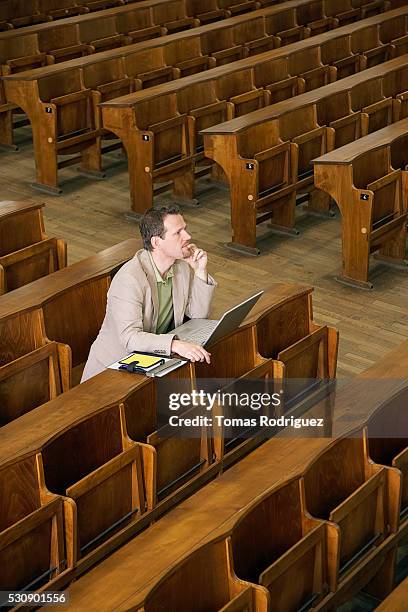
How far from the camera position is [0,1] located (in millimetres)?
2830

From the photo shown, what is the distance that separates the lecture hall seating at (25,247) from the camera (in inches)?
57.9

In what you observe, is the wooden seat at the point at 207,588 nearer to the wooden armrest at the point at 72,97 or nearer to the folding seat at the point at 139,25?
the wooden armrest at the point at 72,97

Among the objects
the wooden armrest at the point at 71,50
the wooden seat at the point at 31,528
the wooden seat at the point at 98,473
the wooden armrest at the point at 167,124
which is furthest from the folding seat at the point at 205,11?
the wooden seat at the point at 31,528

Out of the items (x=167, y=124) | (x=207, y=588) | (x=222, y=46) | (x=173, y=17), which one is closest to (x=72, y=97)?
(x=167, y=124)

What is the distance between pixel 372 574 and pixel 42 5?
2.26 meters

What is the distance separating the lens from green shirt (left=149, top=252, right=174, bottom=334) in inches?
47.6

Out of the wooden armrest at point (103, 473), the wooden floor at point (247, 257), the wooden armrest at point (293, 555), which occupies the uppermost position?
the wooden armrest at point (103, 473)

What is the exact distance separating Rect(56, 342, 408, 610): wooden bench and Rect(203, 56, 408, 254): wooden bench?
27.3 inches

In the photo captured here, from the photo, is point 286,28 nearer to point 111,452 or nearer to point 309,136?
point 309,136

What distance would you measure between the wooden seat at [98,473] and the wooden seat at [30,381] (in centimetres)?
17

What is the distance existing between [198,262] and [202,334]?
97mm

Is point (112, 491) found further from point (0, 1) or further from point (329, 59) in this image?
point (0, 1)

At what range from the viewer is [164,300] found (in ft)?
4.03

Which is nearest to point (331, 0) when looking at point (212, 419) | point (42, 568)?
point (212, 419)
